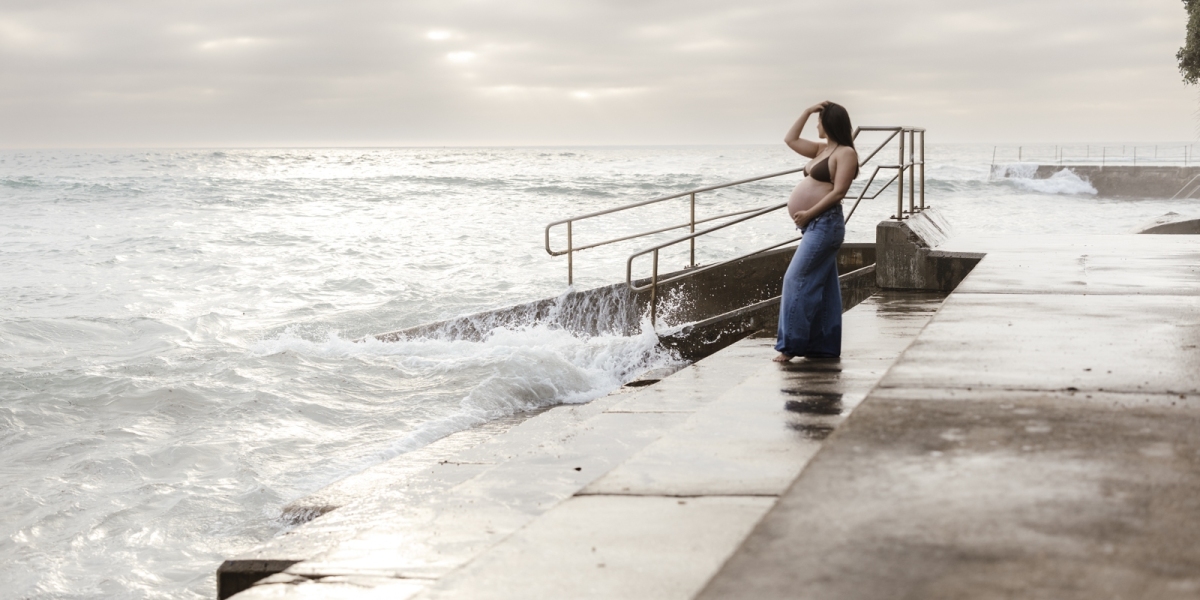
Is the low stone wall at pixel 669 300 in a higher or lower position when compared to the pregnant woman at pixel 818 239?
lower

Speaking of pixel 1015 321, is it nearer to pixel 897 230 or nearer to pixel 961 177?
pixel 897 230

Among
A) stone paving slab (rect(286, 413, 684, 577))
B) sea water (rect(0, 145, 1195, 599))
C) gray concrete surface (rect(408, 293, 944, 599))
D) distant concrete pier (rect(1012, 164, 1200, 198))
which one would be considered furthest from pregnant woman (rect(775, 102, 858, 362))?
distant concrete pier (rect(1012, 164, 1200, 198))

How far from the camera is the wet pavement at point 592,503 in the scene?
8.89ft

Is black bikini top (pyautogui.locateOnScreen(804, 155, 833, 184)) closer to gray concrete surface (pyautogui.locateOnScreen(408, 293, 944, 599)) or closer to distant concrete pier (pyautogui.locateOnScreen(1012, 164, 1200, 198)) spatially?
gray concrete surface (pyautogui.locateOnScreen(408, 293, 944, 599))

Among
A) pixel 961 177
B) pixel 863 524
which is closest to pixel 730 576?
pixel 863 524

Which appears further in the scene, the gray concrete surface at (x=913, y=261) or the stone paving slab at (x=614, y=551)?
the gray concrete surface at (x=913, y=261)

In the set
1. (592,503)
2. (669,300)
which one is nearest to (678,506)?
(592,503)

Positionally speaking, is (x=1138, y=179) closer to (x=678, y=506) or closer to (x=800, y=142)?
(x=800, y=142)

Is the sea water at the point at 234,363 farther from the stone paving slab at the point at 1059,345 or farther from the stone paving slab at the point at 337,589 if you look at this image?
the stone paving slab at the point at 1059,345

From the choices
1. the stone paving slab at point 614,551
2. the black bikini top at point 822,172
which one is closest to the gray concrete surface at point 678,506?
the stone paving slab at point 614,551

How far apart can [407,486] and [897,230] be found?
5.46m

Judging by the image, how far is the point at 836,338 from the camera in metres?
5.93

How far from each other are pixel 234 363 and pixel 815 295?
6.83m

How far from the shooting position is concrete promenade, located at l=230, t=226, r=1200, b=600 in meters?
1.98
